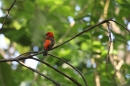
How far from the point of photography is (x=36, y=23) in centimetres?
356

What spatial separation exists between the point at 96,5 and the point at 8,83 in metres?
1.13

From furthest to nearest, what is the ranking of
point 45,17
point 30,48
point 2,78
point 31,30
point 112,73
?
point 30,48 → point 45,17 → point 31,30 → point 2,78 → point 112,73

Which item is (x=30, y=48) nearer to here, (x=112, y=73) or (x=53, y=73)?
(x=53, y=73)

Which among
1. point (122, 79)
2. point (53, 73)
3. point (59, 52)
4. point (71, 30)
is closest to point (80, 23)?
point (71, 30)

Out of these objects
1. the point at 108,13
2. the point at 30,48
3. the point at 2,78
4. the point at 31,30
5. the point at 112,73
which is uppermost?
the point at 30,48

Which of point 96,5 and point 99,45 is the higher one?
point 96,5

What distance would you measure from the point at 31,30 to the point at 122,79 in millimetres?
1130

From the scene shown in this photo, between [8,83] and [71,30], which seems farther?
[71,30]

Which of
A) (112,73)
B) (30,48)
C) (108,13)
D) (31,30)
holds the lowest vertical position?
(112,73)

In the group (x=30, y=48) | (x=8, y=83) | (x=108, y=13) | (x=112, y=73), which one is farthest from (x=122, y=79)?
(x=30, y=48)

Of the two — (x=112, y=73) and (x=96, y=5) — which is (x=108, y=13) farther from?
(x=112, y=73)

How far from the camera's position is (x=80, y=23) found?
136 inches

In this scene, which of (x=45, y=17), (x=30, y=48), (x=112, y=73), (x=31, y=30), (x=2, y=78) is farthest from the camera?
(x=30, y=48)

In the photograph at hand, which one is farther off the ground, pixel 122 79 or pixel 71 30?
pixel 71 30
